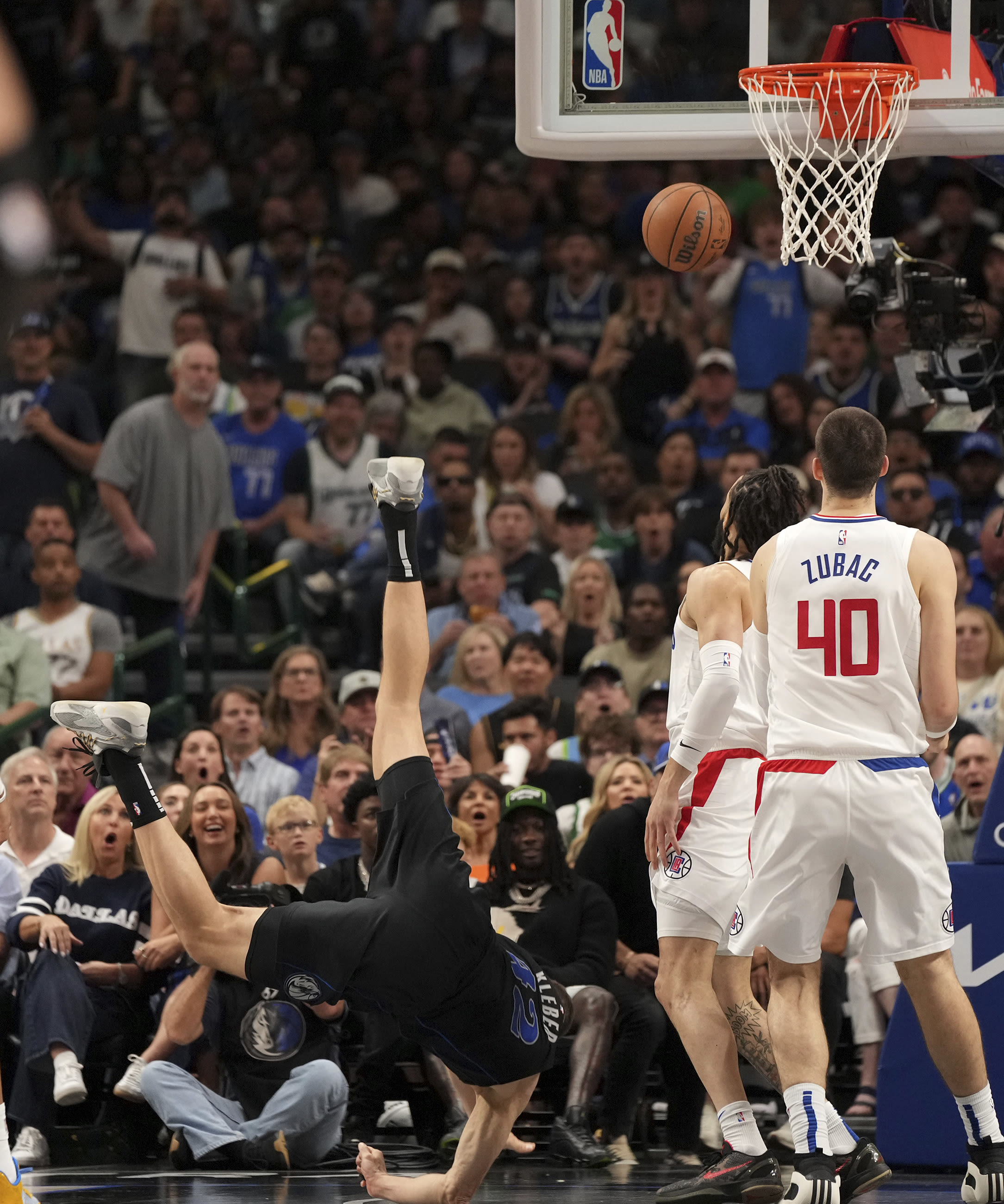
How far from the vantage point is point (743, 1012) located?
6008 millimetres

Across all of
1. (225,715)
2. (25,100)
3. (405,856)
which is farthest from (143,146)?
(25,100)

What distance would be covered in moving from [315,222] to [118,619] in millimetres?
6647

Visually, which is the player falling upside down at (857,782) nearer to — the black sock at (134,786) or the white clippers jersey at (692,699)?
the white clippers jersey at (692,699)

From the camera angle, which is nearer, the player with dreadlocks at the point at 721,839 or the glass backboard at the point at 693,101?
the player with dreadlocks at the point at 721,839

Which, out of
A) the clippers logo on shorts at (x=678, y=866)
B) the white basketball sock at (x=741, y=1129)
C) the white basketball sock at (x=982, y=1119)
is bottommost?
the white basketball sock at (x=741, y=1129)

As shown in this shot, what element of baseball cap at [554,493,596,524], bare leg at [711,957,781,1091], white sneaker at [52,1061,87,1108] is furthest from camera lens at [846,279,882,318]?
baseball cap at [554,493,596,524]

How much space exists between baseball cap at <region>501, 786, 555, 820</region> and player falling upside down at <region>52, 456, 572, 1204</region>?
2.47 metres

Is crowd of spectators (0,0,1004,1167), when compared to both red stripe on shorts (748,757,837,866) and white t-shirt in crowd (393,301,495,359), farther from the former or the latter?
red stripe on shorts (748,757,837,866)

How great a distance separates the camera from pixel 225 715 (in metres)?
10.3

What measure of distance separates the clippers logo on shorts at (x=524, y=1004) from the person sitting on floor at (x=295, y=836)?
301 centimetres

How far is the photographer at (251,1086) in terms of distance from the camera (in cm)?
734

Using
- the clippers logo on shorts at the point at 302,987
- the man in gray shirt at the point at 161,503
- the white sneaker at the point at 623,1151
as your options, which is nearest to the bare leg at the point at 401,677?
the clippers logo on shorts at the point at 302,987

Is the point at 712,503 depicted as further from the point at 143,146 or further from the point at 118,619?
the point at 143,146

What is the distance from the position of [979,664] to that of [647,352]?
16.1 ft
